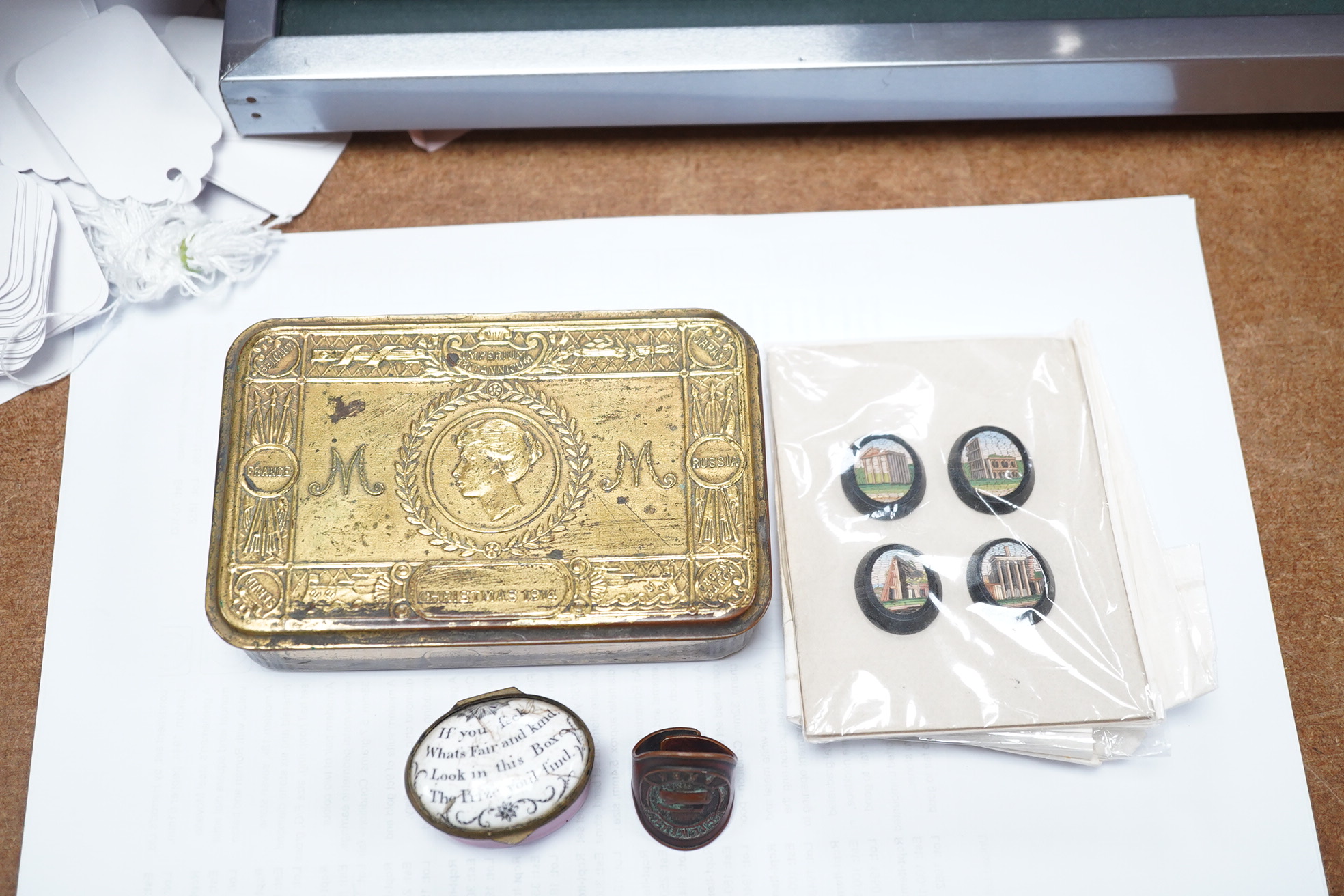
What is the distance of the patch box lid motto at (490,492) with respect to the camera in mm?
1103

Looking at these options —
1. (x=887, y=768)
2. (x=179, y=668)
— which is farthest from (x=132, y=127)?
(x=887, y=768)

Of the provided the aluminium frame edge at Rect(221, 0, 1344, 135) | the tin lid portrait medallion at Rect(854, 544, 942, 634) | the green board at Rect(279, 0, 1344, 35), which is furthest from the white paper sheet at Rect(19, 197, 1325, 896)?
the green board at Rect(279, 0, 1344, 35)

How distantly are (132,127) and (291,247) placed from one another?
10.7 inches

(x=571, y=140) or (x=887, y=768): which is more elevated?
(x=571, y=140)

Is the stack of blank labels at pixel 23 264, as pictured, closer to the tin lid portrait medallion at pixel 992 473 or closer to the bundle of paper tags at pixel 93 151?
the bundle of paper tags at pixel 93 151

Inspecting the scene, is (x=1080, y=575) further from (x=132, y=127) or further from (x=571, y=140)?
(x=132, y=127)

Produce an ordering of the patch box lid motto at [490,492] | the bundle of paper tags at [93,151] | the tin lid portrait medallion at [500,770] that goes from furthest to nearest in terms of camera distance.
→ the bundle of paper tags at [93,151], the patch box lid motto at [490,492], the tin lid portrait medallion at [500,770]

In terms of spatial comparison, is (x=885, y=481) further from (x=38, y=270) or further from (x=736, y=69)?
(x=38, y=270)

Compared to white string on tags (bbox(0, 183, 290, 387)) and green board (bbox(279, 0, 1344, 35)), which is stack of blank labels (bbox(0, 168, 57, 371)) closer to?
white string on tags (bbox(0, 183, 290, 387))

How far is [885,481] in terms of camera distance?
1.22 m

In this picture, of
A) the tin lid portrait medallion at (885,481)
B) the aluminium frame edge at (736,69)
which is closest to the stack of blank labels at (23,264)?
the aluminium frame edge at (736,69)

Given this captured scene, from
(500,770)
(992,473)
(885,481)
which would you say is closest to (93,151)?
(500,770)

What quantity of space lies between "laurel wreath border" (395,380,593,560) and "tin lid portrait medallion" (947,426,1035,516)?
47cm

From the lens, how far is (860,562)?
47.1 inches
